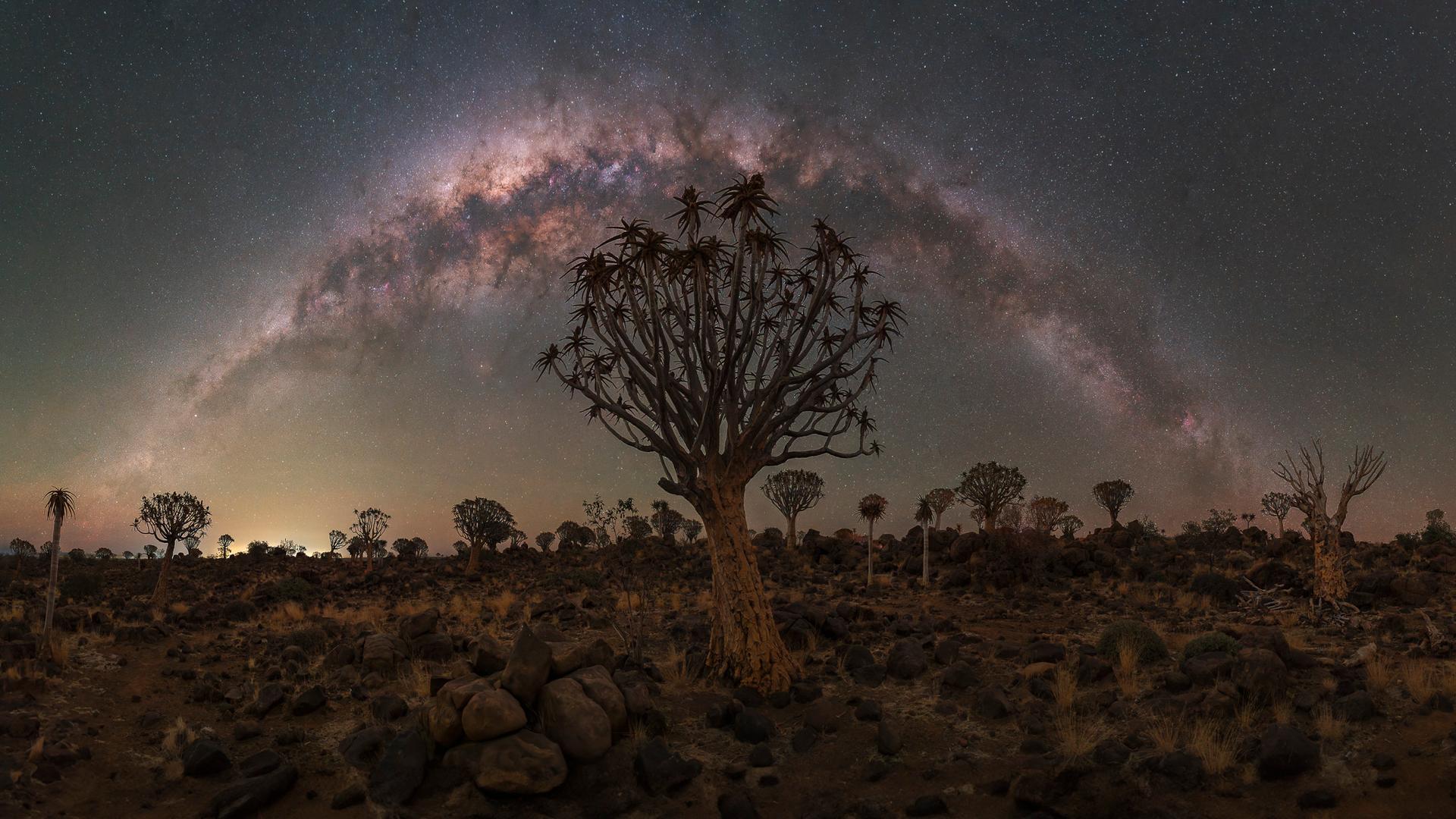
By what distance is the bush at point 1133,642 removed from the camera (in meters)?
15.2

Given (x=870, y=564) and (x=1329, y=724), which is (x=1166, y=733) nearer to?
(x=1329, y=724)

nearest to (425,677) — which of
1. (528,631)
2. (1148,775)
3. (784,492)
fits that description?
(528,631)

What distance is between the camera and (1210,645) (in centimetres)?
1466

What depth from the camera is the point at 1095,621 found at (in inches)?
824

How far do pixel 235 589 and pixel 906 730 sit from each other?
102ft

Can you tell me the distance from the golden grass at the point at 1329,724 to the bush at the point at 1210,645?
10.2 feet

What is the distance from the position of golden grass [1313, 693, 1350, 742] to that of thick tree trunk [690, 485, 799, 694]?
818 cm

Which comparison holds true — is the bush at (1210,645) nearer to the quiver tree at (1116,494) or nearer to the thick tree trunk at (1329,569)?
the thick tree trunk at (1329,569)

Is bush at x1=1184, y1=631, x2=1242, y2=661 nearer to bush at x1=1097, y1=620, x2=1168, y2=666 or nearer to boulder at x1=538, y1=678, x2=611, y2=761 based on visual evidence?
bush at x1=1097, y1=620, x2=1168, y2=666

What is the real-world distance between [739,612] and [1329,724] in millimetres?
9226

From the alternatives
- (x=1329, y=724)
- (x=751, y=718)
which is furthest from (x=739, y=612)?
(x=1329, y=724)

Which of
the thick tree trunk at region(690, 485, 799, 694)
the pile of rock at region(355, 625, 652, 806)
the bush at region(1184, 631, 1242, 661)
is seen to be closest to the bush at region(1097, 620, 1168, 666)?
the bush at region(1184, 631, 1242, 661)

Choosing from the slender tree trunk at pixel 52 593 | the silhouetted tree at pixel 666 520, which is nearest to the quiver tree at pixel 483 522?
the silhouetted tree at pixel 666 520

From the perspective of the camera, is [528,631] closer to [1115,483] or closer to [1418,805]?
[1418,805]
